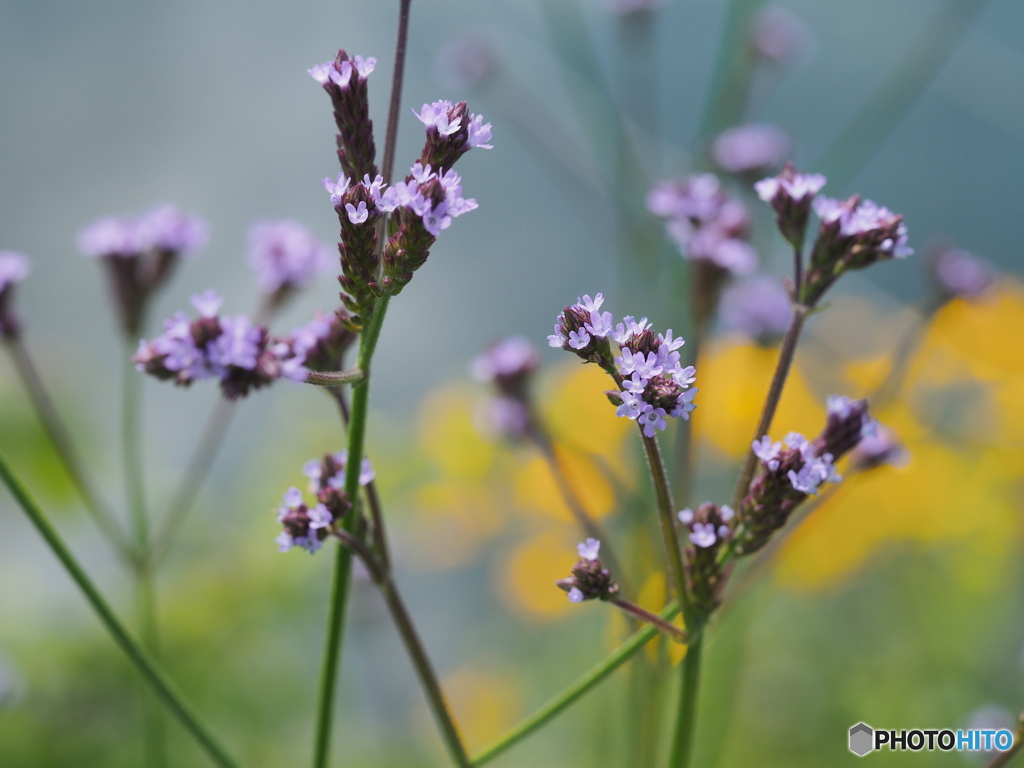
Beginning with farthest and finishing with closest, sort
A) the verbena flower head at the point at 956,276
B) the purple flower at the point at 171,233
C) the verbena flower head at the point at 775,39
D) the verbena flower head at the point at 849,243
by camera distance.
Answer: the verbena flower head at the point at 775,39 → the verbena flower head at the point at 956,276 → the purple flower at the point at 171,233 → the verbena flower head at the point at 849,243

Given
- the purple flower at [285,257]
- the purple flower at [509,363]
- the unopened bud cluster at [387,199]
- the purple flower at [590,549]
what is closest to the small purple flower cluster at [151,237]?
the purple flower at [285,257]

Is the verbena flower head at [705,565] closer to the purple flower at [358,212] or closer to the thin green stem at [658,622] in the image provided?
the thin green stem at [658,622]

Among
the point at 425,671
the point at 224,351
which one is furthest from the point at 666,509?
the point at 224,351

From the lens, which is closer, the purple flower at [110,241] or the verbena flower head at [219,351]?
the verbena flower head at [219,351]

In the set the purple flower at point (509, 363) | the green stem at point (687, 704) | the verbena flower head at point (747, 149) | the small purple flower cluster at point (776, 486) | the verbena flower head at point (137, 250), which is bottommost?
the green stem at point (687, 704)

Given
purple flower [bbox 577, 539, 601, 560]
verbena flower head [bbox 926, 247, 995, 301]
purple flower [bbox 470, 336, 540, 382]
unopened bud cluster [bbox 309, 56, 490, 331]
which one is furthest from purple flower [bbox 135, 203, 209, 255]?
verbena flower head [bbox 926, 247, 995, 301]

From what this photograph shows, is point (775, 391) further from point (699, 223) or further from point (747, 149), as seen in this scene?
point (747, 149)
